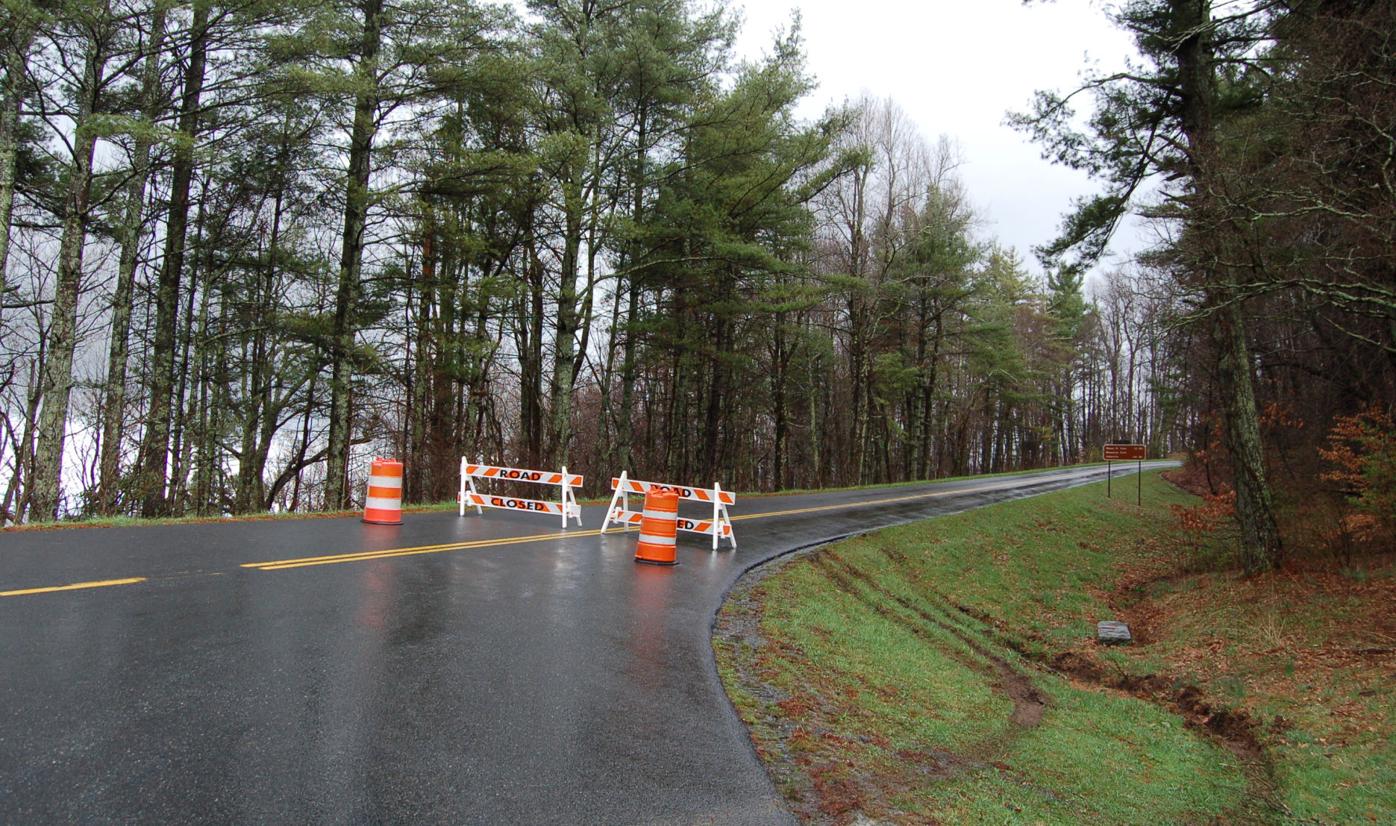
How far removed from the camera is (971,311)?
126ft

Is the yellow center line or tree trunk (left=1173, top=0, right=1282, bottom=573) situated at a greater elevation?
tree trunk (left=1173, top=0, right=1282, bottom=573)

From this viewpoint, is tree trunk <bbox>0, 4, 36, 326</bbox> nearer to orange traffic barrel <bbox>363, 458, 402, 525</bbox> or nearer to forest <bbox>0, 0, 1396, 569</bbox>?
forest <bbox>0, 0, 1396, 569</bbox>

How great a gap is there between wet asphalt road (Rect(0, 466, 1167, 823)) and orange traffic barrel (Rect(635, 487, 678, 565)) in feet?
5.04

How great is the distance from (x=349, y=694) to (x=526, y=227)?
20.8m

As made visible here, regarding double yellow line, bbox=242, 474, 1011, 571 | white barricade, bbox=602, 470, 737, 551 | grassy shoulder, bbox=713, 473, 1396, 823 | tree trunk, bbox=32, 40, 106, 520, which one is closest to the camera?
grassy shoulder, bbox=713, 473, 1396, 823

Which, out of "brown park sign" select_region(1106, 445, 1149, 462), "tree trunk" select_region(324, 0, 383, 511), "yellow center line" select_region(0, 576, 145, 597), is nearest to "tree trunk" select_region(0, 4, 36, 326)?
"tree trunk" select_region(324, 0, 383, 511)

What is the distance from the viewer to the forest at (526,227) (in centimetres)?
1203

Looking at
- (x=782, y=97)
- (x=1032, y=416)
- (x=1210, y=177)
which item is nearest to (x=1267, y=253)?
(x=1210, y=177)

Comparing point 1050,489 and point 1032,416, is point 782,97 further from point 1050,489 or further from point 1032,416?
point 1032,416

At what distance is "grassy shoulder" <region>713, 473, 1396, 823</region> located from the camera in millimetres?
4727

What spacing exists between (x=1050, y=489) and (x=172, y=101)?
104 ft

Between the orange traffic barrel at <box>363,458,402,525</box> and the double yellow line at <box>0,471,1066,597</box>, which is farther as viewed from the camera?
the orange traffic barrel at <box>363,458,402,525</box>

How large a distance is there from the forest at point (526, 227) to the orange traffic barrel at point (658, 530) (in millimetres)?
8363

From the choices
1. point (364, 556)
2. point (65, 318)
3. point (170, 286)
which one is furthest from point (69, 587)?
point (170, 286)
